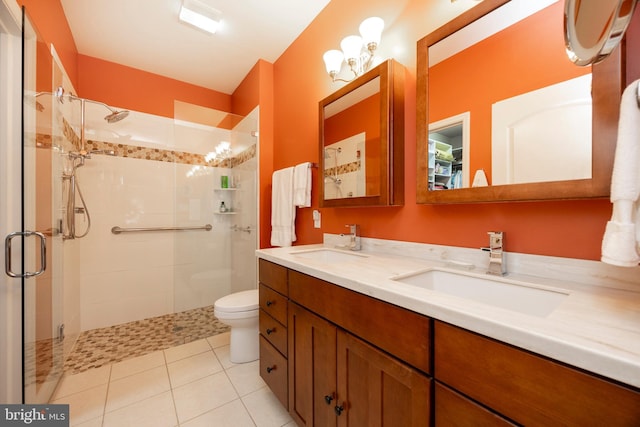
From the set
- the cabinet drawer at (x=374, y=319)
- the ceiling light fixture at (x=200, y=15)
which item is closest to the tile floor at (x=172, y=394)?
the cabinet drawer at (x=374, y=319)

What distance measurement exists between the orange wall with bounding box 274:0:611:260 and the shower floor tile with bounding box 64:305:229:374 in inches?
52.1

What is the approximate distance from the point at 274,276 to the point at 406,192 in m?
0.86

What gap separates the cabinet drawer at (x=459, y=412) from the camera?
0.56 metres

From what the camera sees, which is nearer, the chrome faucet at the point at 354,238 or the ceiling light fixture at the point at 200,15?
the chrome faucet at the point at 354,238

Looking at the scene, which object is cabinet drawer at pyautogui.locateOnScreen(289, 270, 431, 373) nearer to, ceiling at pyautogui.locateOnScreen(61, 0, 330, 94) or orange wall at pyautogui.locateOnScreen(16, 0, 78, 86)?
orange wall at pyautogui.locateOnScreen(16, 0, 78, 86)

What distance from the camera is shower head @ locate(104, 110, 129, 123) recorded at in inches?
94.0

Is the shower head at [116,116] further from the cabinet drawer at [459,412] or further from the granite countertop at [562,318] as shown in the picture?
the cabinet drawer at [459,412]

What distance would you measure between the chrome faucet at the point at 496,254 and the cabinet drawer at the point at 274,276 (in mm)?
906

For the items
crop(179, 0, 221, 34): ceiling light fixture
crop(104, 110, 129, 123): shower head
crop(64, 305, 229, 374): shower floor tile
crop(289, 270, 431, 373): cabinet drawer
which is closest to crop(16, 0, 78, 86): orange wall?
crop(104, 110, 129, 123): shower head

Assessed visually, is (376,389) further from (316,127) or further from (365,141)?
(316,127)

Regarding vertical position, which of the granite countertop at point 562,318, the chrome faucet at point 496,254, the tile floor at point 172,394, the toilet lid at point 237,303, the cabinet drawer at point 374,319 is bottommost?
the tile floor at point 172,394

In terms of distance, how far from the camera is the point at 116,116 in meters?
2.43

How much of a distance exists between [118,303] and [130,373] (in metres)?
1.01

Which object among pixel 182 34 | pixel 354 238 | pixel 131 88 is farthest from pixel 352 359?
pixel 131 88
